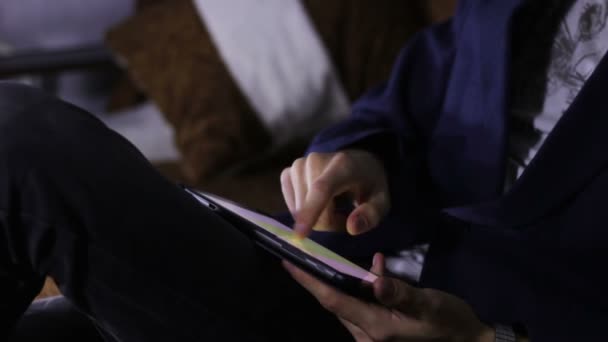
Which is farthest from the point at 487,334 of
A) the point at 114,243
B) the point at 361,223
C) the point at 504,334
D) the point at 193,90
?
the point at 193,90

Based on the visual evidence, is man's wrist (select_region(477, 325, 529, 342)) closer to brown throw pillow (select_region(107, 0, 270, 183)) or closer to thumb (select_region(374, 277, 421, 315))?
thumb (select_region(374, 277, 421, 315))

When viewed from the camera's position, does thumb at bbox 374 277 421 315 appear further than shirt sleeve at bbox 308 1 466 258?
No

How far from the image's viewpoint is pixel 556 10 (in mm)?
620

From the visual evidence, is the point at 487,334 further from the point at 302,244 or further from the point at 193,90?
the point at 193,90

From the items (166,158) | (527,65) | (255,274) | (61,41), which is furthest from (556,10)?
(61,41)

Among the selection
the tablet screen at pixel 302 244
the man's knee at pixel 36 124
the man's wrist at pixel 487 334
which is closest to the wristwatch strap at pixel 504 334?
the man's wrist at pixel 487 334

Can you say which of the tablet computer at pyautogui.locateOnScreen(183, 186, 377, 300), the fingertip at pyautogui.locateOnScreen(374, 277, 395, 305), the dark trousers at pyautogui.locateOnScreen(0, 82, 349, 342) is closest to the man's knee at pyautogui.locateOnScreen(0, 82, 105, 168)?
the dark trousers at pyautogui.locateOnScreen(0, 82, 349, 342)

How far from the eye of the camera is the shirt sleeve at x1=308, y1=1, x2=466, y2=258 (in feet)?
1.96

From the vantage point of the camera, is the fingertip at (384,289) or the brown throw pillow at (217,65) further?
the brown throw pillow at (217,65)

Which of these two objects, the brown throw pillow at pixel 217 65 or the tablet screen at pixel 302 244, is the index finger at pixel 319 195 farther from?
the brown throw pillow at pixel 217 65

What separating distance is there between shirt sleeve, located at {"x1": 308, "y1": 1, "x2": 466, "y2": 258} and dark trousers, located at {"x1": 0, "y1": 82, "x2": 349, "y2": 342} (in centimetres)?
19

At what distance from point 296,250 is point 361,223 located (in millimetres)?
104

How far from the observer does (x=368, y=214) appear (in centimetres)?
51

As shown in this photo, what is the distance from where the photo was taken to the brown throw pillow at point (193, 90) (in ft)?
3.33
